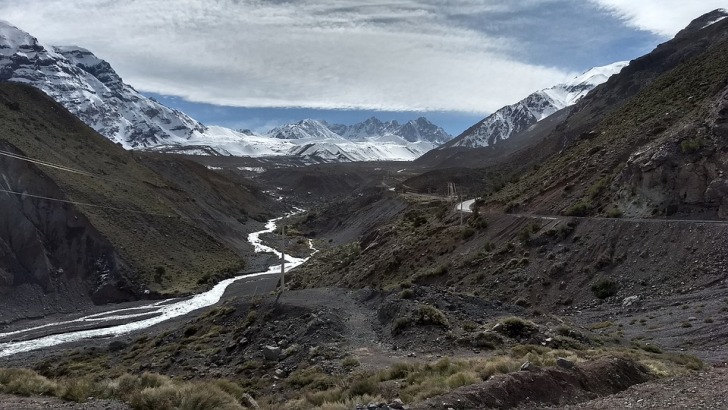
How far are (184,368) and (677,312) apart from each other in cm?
1766

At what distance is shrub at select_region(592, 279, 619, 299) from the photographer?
22.3 metres

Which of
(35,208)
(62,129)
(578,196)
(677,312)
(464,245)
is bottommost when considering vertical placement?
(677,312)

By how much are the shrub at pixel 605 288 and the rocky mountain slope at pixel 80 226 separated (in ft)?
124

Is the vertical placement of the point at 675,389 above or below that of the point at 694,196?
below

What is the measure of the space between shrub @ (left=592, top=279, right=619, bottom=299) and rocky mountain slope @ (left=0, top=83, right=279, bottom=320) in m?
37.7

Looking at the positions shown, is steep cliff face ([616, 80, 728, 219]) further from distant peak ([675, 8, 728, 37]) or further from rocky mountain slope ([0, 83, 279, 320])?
distant peak ([675, 8, 728, 37])

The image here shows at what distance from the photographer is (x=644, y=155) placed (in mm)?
27891

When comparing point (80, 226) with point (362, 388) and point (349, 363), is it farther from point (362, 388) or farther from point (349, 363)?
point (362, 388)

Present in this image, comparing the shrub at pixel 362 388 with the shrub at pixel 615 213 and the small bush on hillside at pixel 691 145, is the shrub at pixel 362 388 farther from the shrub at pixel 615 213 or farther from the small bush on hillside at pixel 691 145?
the small bush on hillside at pixel 691 145

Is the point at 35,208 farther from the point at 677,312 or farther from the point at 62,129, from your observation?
the point at 677,312

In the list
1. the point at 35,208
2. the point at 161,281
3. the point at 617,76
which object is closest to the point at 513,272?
the point at 161,281

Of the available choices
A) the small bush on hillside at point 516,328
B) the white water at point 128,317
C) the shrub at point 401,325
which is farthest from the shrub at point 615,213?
the white water at point 128,317

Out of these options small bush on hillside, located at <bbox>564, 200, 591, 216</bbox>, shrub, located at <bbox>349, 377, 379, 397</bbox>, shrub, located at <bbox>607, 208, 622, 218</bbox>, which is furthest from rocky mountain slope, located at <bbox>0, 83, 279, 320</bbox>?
shrub, located at <bbox>607, 208, 622, 218</bbox>

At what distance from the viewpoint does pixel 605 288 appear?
74.0 ft
